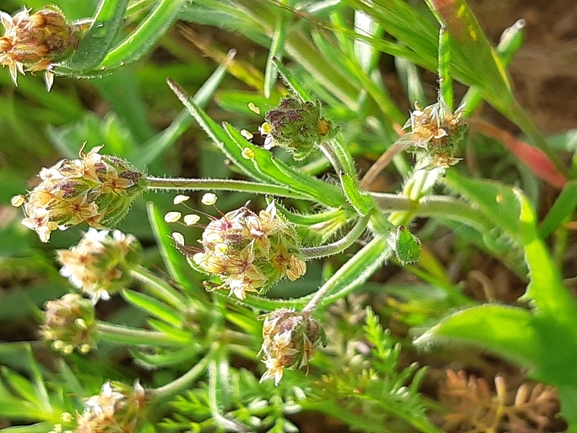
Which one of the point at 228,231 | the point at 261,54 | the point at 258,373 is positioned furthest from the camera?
the point at 261,54

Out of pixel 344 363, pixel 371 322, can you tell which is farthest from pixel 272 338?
pixel 344 363

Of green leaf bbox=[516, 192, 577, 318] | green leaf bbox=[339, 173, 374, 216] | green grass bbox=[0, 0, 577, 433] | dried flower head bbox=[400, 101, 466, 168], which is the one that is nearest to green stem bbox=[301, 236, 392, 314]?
green grass bbox=[0, 0, 577, 433]

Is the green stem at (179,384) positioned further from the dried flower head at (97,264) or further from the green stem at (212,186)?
the green stem at (212,186)

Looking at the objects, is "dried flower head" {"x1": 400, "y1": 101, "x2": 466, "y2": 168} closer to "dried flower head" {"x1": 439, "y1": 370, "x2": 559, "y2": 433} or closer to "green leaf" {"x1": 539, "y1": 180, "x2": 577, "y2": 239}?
"green leaf" {"x1": 539, "y1": 180, "x2": 577, "y2": 239}

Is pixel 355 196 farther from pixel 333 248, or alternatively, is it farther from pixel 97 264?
pixel 97 264

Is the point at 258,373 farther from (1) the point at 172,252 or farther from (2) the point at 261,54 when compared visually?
(2) the point at 261,54
